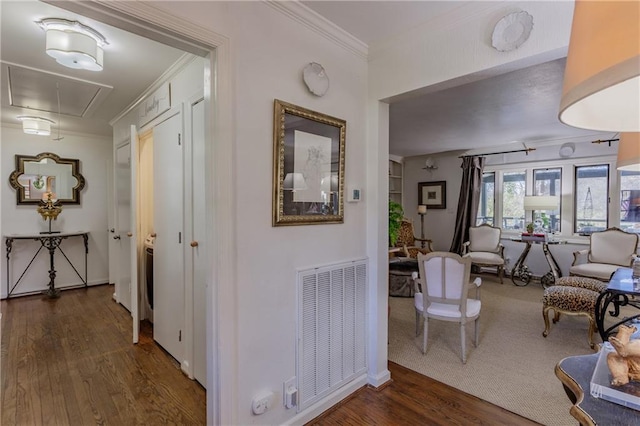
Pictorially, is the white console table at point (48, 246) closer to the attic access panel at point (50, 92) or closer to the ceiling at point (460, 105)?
the attic access panel at point (50, 92)

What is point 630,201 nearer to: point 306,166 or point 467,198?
point 467,198

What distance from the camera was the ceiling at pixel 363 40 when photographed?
1849 mm

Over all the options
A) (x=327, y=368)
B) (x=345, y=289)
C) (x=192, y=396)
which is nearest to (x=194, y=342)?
(x=192, y=396)

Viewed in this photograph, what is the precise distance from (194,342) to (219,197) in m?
1.45

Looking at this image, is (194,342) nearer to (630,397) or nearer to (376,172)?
(376,172)

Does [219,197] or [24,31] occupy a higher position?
[24,31]

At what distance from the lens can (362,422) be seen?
6.31ft

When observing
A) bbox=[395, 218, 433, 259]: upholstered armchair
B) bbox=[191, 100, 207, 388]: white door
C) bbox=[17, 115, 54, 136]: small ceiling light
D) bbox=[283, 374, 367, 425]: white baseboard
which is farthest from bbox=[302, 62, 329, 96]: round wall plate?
bbox=[395, 218, 433, 259]: upholstered armchair

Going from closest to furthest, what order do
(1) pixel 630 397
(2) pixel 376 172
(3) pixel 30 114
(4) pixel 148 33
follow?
(1) pixel 630 397, (4) pixel 148 33, (2) pixel 376 172, (3) pixel 30 114

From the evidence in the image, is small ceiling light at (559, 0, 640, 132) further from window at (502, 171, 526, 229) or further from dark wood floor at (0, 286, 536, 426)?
window at (502, 171, 526, 229)

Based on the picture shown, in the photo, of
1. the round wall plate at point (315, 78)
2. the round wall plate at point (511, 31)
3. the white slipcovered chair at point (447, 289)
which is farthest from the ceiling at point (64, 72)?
the white slipcovered chair at point (447, 289)

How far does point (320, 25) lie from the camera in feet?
6.31

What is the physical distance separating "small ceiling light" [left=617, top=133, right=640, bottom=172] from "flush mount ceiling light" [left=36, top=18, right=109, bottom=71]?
105 inches

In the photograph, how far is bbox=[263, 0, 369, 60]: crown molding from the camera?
1747 mm
